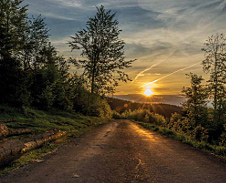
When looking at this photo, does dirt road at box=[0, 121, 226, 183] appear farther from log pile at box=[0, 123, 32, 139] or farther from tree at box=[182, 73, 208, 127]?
tree at box=[182, 73, 208, 127]

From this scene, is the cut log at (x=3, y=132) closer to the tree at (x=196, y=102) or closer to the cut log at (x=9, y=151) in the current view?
the cut log at (x=9, y=151)

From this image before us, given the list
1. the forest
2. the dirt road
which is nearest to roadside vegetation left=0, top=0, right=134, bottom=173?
the forest

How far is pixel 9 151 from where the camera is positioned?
6324 mm

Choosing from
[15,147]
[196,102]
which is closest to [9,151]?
[15,147]

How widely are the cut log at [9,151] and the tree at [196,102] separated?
54.9 feet

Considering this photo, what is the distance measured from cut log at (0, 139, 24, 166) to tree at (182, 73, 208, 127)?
54.9 ft

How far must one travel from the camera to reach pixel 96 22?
1086 inches

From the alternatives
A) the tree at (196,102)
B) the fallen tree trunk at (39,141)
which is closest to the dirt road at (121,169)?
the fallen tree trunk at (39,141)

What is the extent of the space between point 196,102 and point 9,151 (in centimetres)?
1769

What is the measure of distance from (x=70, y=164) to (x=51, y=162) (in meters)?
0.83

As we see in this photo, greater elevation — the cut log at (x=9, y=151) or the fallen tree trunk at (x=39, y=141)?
the cut log at (x=9, y=151)

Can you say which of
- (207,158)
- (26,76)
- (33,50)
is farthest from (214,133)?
(33,50)

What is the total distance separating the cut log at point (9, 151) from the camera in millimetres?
5930

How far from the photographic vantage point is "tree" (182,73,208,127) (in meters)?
18.6
